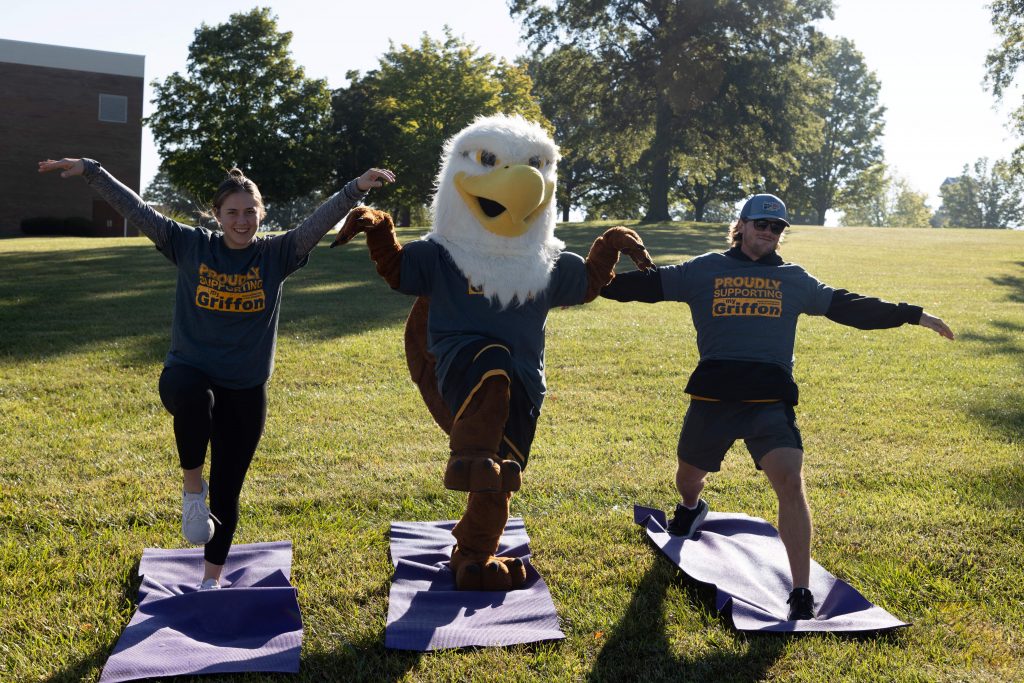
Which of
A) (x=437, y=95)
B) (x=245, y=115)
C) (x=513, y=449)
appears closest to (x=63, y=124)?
(x=245, y=115)

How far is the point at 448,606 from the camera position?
3.91 metres

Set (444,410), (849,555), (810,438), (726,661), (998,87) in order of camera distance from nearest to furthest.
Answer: (726,661), (444,410), (849,555), (810,438), (998,87)

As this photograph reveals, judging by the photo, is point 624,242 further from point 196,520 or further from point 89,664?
point 89,664

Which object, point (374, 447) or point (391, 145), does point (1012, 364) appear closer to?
point (374, 447)

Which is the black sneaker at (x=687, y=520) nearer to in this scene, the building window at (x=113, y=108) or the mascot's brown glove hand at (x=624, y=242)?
the mascot's brown glove hand at (x=624, y=242)

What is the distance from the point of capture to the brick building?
3734 centimetres

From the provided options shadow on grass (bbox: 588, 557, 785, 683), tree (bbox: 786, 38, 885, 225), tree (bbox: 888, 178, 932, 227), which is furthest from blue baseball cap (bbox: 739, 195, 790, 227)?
tree (bbox: 888, 178, 932, 227)

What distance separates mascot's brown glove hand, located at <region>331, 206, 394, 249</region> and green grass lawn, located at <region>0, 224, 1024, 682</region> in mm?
1657

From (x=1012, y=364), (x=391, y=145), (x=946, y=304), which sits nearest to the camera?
(x=1012, y=364)

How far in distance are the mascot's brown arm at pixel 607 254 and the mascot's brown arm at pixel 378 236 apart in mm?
970

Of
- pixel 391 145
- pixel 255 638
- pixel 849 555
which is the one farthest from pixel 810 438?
pixel 391 145

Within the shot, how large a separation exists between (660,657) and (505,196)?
211 centimetres

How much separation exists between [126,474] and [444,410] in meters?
2.61

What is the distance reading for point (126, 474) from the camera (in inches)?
223
